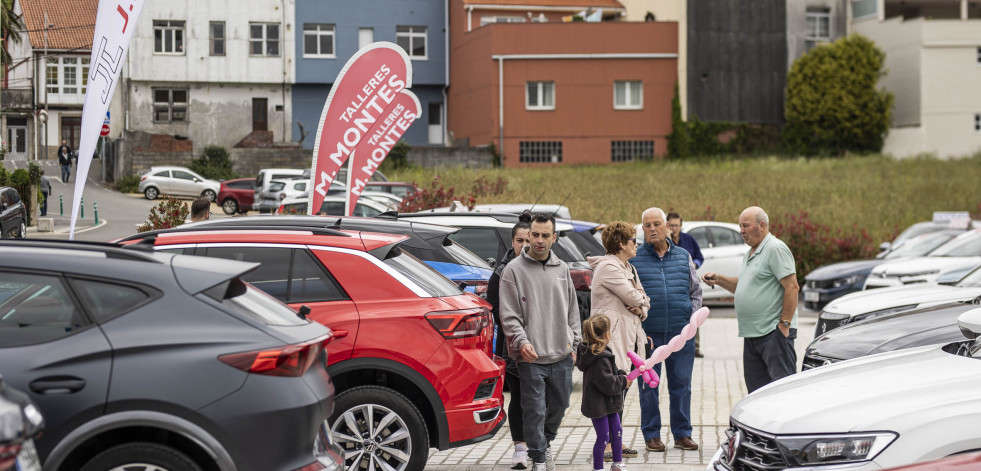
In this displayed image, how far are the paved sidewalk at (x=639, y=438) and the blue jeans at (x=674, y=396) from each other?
18cm

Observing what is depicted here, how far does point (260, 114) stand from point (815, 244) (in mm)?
34172

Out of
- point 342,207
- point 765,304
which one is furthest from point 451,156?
point 765,304

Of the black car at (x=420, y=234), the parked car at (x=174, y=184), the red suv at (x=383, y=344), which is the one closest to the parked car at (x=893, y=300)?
the black car at (x=420, y=234)

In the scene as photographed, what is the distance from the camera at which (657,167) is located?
147ft

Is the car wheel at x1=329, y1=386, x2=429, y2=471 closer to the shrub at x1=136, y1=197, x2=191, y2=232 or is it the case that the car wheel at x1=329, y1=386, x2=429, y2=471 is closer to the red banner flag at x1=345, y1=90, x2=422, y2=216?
the shrub at x1=136, y1=197, x2=191, y2=232

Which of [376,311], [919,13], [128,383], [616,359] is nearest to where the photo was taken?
[128,383]

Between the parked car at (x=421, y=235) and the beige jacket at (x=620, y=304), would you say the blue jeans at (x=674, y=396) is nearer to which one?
the beige jacket at (x=620, y=304)

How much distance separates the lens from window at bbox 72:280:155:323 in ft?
16.7

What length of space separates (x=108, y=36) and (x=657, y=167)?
3497 centimetres

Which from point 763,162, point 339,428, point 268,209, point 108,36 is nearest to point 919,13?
point 763,162

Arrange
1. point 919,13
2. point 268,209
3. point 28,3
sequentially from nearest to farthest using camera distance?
point 268,209, point 28,3, point 919,13

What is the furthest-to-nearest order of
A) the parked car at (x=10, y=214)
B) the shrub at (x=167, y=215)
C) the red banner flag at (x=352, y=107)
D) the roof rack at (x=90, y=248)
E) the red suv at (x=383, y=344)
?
the parked car at (x=10, y=214) → the red banner flag at (x=352, y=107) → the shrub at (x=167, y=215) → the red suv at (x=383, y=344) → the roof rack at (x=90, y=248)

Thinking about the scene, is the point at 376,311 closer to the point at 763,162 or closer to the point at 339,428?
the point at 339,428

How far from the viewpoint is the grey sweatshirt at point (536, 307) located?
7.73 metres
